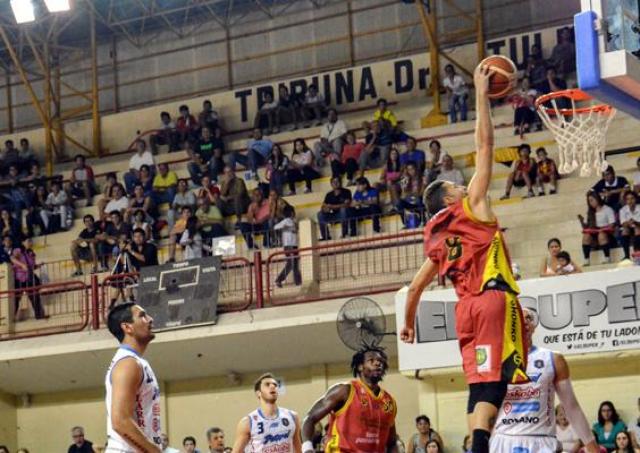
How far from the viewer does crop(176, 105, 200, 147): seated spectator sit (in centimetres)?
2969

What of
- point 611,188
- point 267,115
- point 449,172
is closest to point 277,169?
point 267,115

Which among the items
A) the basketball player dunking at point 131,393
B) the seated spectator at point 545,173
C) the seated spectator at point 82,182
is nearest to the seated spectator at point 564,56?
the seated spectator at point 545,173

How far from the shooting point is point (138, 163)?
28.9 metres

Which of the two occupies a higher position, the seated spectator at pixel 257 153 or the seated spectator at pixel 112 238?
the seated spectator at pixel 257 153

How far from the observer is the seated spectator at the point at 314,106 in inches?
1145

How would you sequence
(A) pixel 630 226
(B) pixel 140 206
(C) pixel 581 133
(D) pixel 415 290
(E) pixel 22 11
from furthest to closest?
(E) pixel 22 11 → (B) pixel 140 206 → (A) pixel 630 226 → (C) pixel 581 133 → (D) pixel 415 290

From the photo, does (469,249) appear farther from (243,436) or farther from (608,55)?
(243,436)

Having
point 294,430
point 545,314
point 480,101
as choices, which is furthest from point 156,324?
point 480,101

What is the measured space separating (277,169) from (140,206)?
277cm

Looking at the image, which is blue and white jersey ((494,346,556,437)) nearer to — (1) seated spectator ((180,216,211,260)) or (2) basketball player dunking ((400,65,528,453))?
(2) basketball player dunking ((400,65,528,453))

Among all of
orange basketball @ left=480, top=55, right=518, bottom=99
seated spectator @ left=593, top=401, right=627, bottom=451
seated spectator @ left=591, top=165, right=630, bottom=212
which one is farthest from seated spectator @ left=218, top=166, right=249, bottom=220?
orange basketball @ left=480, top=55, right=518, bottom=99

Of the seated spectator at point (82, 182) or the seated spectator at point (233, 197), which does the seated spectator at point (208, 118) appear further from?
the seated spectator at point (233, 197)

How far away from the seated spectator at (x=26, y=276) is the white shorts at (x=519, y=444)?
13959mm

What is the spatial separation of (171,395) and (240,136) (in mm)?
7857
